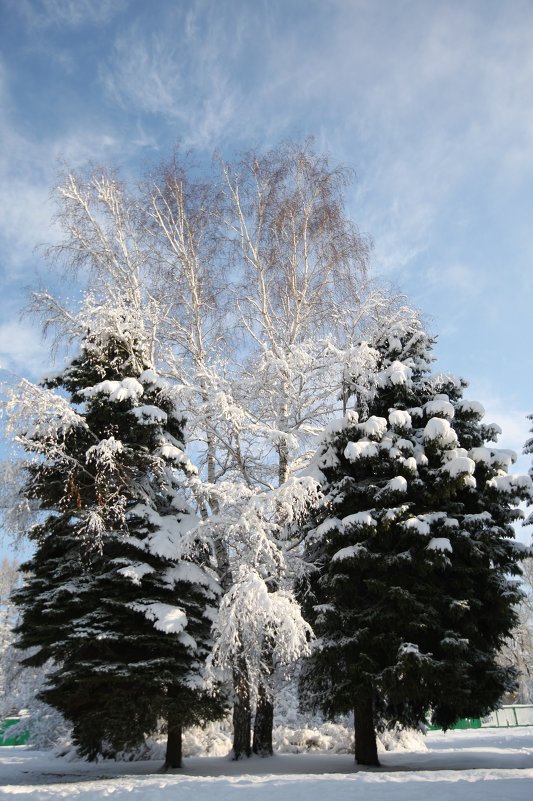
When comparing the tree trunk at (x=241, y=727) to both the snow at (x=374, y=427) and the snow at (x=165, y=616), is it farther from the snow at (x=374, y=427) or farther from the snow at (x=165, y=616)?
the snow at (x=374, y=427)

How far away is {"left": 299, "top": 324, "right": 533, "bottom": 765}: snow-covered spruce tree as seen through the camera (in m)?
11.1

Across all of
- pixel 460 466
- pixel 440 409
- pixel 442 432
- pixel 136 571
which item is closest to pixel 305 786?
pixel 136 571

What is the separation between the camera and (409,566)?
38.9ft

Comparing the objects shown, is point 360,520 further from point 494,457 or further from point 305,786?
point 305,786

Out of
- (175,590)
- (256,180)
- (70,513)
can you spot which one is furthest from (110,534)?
(256,180)

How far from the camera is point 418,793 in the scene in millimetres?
7590

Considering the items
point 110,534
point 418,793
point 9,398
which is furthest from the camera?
point 110,534

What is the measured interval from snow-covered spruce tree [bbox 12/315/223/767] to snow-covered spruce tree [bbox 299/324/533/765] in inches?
106

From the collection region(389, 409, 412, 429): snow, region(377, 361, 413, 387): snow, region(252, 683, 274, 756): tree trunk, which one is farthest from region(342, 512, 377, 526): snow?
region(252, 683, 274, 756): tree trunk

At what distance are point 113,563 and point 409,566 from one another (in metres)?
5.93

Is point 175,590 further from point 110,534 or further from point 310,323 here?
point 310,323

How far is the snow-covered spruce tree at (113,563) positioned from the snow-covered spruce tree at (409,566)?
2.68 meters

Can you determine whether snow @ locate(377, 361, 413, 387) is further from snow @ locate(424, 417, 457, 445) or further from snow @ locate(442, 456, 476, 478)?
snow @ locate(442, 456, 476, 478)

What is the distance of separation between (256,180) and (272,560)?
1087 cm
